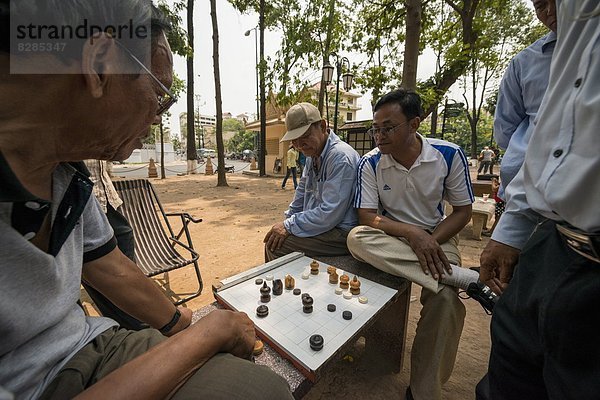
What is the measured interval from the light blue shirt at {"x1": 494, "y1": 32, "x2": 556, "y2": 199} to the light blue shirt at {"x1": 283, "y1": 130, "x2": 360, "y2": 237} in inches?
45.2

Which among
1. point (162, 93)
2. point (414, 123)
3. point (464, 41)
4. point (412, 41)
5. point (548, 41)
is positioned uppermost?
point (464, 41)

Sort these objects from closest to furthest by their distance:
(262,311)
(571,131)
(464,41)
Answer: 1. (571,131)
2. (262,311)
3. (464,41)

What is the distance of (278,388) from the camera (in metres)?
0.81

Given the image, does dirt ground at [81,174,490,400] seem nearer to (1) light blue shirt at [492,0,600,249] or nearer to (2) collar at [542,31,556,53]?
(1) light blue shirt at [492,0,600,249]

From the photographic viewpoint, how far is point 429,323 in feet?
5.68

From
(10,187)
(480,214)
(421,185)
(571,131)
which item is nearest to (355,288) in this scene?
(421,185)

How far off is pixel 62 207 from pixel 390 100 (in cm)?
221

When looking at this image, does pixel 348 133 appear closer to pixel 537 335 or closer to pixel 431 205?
pixel 431 205

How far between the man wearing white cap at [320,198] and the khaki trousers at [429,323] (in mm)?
609

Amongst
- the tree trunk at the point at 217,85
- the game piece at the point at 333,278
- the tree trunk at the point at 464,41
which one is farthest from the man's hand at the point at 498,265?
the tree trunk at the point at 217,85

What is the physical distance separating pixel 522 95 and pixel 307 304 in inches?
74.1

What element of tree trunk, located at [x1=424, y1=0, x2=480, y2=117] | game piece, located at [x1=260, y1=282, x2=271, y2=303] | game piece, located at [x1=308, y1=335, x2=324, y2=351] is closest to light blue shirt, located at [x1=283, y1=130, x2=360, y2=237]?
game piece, located at [x1=260, y1=282, x2=271, y2=303]

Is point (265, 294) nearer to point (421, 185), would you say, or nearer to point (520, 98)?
point (421, 185)

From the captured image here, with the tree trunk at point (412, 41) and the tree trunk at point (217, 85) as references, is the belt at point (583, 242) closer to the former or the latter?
the tree trunk at point (412, 41)
